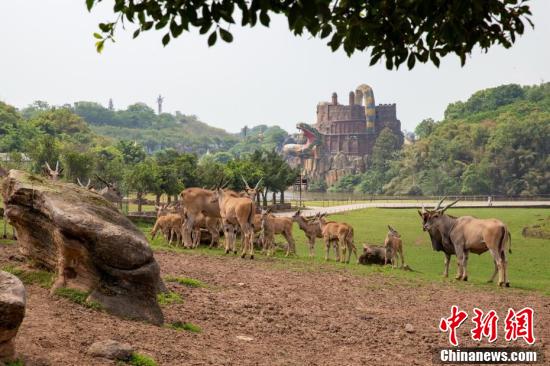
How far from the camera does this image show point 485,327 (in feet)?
40.5

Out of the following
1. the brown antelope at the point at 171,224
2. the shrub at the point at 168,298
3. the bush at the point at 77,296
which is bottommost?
the shrub at the point at 168,298

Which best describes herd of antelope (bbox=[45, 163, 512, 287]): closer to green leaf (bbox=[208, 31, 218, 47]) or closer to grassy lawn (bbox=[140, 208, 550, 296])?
grassy lawn (bbox=[140, 208, 550, 296])

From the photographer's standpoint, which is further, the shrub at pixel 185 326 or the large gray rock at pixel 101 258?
the shrub at pixel 185 326

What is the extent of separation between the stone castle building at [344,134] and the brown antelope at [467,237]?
124m

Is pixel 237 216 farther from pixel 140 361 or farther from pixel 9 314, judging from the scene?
pixel 9 314

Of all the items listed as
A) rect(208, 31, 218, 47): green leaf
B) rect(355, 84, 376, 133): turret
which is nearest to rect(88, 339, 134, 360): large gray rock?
rect(208, 31, 218, 47): green leaf

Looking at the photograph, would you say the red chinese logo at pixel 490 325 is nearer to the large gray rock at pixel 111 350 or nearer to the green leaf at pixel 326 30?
the large gray rock at pixel 111 350

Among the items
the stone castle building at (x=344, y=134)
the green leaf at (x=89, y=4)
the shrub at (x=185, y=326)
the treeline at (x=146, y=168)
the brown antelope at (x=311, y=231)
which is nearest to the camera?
the green leaf at (x=89, y=4)

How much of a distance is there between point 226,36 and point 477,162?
104 m

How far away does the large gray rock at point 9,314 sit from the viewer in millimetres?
7121

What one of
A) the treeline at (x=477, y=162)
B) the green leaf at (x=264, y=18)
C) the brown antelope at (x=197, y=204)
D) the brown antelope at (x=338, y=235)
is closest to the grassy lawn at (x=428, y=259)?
the brown antelope at (x=338, y=235)

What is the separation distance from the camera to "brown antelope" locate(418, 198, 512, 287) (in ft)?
62.3

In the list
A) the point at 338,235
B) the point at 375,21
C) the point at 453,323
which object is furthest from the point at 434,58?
the point at 338,235

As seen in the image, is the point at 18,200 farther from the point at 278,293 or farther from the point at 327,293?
the point at 327,293
